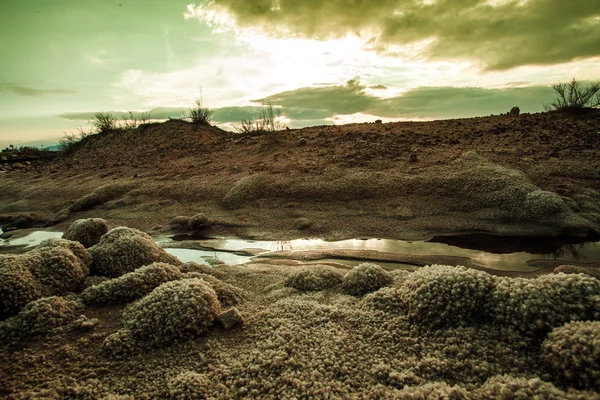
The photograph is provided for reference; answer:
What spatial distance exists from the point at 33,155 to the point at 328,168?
75.8 ft

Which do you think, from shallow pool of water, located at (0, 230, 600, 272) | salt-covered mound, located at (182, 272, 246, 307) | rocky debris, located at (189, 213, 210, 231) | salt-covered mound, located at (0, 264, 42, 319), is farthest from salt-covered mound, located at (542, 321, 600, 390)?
rocky debris, located at (189, 213, 210, 231)

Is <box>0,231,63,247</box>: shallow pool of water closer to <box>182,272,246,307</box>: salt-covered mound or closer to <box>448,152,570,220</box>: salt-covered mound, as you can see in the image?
<box>182,272,246,307</box>: salt-covered mound

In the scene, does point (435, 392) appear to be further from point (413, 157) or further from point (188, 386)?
point (413, 157)

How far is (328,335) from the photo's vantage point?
110 inches

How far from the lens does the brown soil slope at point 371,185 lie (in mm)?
6281

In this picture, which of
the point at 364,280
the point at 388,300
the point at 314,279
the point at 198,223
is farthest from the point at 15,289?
the point at 198,223

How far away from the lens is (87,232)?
5477 millimetres

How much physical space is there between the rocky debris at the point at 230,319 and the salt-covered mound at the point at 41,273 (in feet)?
6.22

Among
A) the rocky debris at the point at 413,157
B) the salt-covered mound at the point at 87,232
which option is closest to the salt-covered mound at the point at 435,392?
the salt-covered mound at the point at 87,232

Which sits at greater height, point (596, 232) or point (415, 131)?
point (415, 131)

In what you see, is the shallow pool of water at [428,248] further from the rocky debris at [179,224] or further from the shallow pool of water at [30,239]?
the shallow pool of water at [30,239]

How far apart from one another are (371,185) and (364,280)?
4.28m

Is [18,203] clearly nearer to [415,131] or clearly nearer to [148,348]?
[148,348]

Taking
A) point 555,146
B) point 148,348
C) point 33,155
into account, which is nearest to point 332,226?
point 148,348
